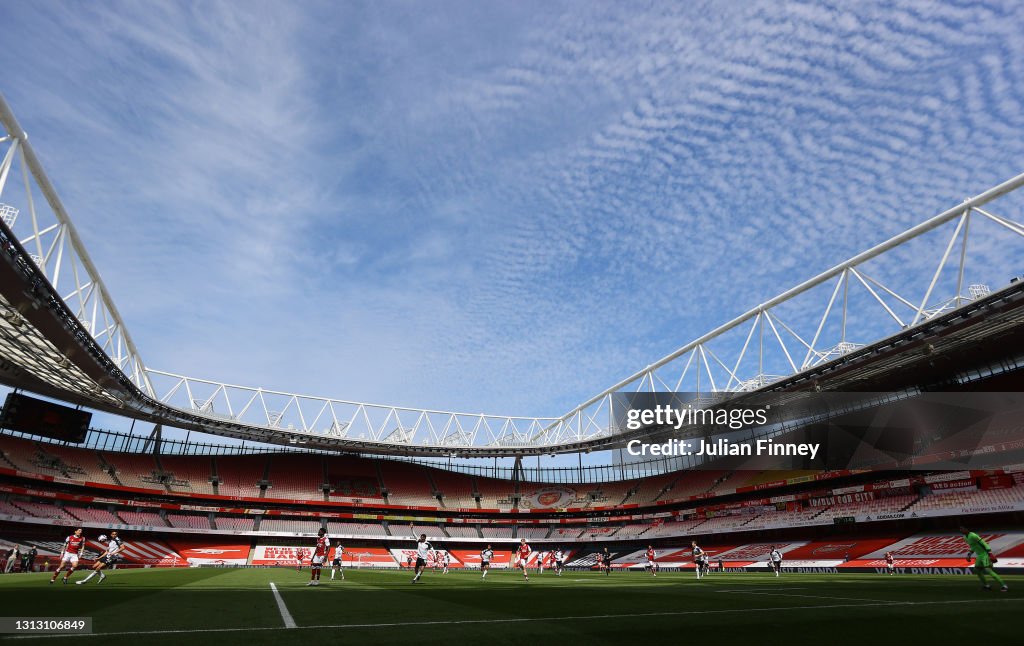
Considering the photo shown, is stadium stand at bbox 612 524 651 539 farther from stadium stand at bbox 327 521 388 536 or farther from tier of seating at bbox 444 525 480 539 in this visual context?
stadium stand at bbox 327 521 388 536

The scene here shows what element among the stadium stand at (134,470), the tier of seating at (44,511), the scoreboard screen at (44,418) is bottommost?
the tier of seating at (44,511)

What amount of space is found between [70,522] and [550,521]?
48.9m

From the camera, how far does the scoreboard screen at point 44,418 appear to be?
4931 centimetres

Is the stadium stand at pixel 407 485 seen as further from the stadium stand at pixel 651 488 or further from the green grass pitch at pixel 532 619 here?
the green grass pitch at pixel 532 619

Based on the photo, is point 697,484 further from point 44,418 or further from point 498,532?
point 44,418

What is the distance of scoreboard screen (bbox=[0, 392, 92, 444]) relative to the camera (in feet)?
162

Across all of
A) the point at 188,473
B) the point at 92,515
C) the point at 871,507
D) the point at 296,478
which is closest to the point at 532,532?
the point at 296,478

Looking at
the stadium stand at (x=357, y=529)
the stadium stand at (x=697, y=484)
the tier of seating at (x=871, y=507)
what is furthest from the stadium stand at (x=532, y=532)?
the tier of seating at (x=871, y=507)

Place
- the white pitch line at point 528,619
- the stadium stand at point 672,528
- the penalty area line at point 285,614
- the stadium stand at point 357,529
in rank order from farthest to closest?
the stadium stand at point 357,529 → the stadium stand at point 672,528 → the penalty area line at point 285,614 → the white pitch line at point 528,619

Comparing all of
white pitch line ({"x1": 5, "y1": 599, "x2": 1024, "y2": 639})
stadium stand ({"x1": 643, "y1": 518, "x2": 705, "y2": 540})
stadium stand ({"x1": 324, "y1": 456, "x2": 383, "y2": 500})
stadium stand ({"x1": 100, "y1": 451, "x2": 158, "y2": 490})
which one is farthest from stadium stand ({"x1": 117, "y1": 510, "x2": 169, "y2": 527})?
white pitch line ({"x1": 5, "y1": 599, "x2": 1024, "y2": 639})

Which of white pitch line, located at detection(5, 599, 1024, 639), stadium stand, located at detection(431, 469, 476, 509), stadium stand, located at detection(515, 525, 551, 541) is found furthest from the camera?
stadium stand, located at detection(431, 469, 476, 509)

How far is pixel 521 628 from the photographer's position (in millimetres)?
7832

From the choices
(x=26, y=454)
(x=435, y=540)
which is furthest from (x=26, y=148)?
(x=435, y=540)

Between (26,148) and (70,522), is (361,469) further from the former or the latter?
(26,148)
